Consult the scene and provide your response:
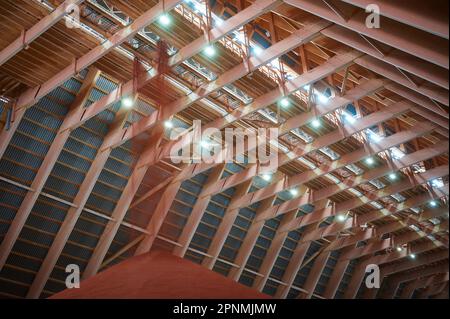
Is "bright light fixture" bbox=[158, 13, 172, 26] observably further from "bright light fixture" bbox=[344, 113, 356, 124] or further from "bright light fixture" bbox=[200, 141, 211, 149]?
"bright light fixture" bbox=[344, 113, 356, 124]

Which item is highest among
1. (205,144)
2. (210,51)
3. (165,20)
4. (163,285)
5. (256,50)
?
(256,50)

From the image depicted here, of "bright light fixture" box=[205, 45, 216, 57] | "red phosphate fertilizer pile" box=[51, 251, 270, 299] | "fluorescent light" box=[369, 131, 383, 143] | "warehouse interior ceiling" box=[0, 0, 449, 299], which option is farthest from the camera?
"fluorescent light" box=[369, 131, 383, 143]

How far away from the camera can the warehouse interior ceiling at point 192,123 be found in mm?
15289

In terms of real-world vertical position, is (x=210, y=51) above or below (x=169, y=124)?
above

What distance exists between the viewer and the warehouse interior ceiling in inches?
602

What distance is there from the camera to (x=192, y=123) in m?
24.3

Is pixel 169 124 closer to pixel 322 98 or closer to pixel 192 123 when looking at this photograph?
pixel 192 123

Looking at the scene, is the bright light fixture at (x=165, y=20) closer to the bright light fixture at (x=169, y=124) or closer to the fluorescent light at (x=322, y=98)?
the bright light fixture at (x=169, y=124)

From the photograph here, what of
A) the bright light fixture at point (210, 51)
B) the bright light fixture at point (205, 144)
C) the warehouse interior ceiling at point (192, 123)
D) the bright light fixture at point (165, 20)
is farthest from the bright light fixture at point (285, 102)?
the bright light fixture at point (165, 20)

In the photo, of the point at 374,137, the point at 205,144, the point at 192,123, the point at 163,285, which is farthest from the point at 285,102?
the point at 163,285

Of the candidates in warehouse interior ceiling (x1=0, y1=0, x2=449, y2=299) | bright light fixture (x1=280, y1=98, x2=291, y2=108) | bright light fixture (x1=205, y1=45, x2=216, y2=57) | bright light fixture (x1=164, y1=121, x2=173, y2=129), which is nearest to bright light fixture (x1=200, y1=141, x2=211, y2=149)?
warehouse interior ceiling (x1=0, y1=0, x2=449, y2=299)
